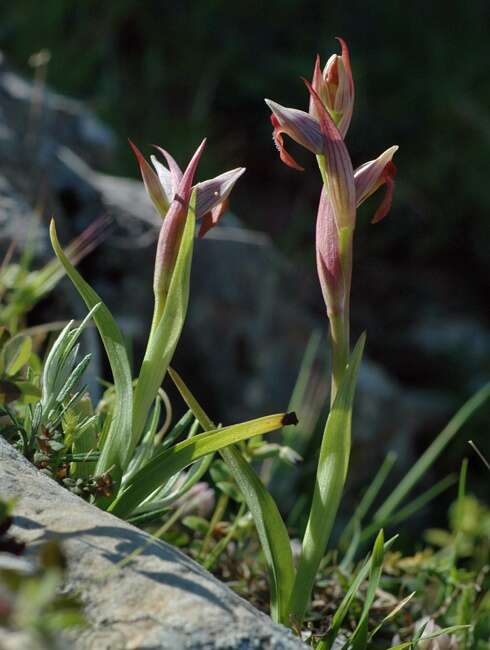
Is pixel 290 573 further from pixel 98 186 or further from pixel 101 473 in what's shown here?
pixel 98 186

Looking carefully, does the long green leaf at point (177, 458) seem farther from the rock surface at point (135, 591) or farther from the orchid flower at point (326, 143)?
the orchid flower at point (326, 143)

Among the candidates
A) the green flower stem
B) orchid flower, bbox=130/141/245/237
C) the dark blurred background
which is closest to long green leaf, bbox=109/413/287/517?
the green flower stem

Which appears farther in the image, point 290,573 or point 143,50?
point 143,50

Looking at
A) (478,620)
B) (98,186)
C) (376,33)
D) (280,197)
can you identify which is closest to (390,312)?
(280,197)

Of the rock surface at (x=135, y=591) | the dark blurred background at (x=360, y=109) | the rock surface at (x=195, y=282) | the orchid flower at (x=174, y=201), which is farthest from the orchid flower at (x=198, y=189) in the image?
the dark blurred background at (x=360, y=109)

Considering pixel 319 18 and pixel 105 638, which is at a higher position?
pixel 319 18

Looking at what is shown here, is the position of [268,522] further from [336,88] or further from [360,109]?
[360,109]
